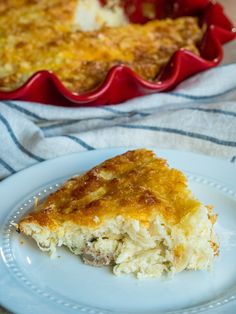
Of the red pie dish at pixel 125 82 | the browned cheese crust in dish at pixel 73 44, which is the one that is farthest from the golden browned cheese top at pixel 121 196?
the browned cheese crust in dish at pixel 73 44

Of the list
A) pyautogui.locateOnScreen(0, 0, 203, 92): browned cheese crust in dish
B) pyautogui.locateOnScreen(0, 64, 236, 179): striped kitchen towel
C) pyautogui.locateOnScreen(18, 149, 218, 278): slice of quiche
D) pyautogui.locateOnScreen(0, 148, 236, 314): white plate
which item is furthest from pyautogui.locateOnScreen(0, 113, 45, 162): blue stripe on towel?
pyautogui.locateOnScreen(18, 149, 218, 278): slice of quiche

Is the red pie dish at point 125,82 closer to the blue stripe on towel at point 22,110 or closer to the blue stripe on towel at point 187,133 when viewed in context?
the blue stripe on towel at point 22,110

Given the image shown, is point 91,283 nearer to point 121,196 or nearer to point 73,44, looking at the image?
point 121,196

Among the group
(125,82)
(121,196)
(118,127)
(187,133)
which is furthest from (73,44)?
(121,196)

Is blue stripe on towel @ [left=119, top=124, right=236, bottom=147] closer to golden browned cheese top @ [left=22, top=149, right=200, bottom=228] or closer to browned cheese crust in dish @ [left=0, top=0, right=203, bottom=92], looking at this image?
browned cheese crust in dish @ [left=0, top=0, right=203, bottom=92]

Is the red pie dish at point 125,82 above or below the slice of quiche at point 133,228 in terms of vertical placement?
above

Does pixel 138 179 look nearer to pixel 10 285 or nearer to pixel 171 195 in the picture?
pixel 171 195
